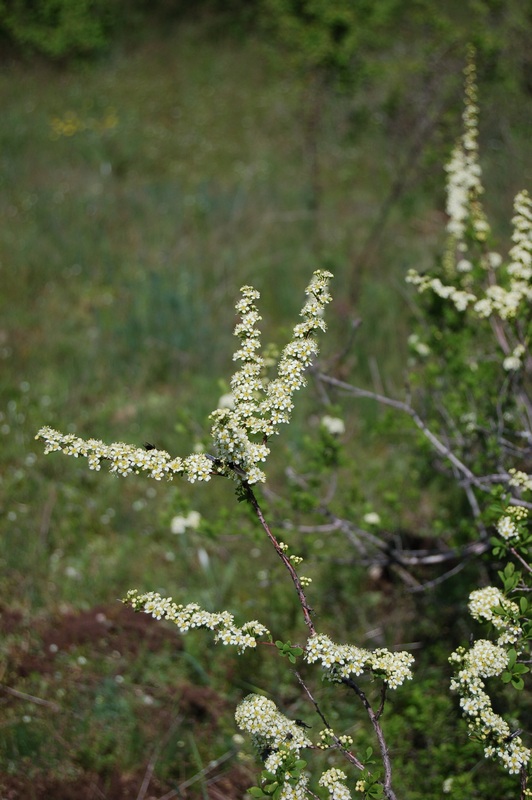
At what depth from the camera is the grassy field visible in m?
3.00

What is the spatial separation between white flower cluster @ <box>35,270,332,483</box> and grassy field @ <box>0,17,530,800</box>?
1240mm

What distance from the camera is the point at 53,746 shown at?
2.81 meters

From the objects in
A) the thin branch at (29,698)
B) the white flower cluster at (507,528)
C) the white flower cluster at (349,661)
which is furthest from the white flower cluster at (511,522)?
the thin branch at (29,698)

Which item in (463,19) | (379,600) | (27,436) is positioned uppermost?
(463,19)

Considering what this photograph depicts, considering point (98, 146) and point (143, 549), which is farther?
point (98, 146)

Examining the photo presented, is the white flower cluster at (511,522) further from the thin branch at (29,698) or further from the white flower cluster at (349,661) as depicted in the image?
the thin branch at (29,698)

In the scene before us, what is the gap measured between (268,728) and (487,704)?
586mm

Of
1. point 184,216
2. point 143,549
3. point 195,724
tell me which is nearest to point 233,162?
point 184,216

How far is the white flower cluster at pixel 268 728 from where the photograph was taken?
169 centimetres

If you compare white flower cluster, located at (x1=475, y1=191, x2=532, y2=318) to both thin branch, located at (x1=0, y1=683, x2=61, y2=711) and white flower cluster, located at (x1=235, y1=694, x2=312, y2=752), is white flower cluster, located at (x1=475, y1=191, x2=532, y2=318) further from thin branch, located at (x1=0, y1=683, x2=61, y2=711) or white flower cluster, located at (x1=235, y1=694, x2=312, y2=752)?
thin branch, located at (x1=0, y1=683, x2=61, y2=711)

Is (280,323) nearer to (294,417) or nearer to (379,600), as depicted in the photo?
(294,417)

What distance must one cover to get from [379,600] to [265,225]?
15.3 ft

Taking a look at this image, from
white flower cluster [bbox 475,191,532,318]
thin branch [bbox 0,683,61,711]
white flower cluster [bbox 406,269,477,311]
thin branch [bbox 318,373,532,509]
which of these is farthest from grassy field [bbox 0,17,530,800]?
white flower cluster [bbox 475,191,532,318]

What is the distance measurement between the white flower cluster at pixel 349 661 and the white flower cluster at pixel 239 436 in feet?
1.44
